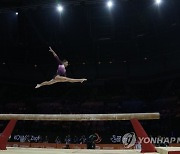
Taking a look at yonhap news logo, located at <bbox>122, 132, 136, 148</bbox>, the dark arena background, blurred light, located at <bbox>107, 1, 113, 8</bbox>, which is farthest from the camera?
the dark arena background

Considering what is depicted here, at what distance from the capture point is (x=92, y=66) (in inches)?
867

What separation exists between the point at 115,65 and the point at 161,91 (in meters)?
3.77

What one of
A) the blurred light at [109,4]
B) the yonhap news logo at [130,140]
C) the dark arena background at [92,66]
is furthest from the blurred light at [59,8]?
the yonhap news logo at [130,140]

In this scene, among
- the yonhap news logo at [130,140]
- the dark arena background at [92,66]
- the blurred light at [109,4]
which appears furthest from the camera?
the dark arena background at [92,66]

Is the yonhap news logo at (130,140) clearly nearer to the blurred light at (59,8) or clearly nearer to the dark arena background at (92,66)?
the dark arena background at (92,66)

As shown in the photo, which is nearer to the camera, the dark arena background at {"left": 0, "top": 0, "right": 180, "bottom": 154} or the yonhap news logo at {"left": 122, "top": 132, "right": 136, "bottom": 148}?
the yonhap news logo at {"left": 122, "top": 132, "right": 136, "bottom": 148}

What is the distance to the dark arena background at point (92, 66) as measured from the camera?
54.6 ft

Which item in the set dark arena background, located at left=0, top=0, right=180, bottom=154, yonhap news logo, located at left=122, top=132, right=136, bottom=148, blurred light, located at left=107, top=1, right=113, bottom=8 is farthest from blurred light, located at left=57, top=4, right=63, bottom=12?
yonhap news logo, located at left=122, top=132, right=136, bottom=148

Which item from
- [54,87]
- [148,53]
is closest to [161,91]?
[148,53]

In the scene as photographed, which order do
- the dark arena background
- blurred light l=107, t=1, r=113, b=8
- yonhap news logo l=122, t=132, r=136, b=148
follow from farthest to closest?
the dark arena background < blurred light l=107, t=1, r=113, b=8 < yonhap news logo l=122, t=132, r=136, b=148

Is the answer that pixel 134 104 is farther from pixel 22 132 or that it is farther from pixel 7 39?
pixel 7 39

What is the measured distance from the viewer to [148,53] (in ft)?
65.9

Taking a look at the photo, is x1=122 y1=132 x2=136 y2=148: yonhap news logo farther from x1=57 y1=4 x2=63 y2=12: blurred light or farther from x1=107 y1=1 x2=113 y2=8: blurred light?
x1=57 y1=4 x2=63 y2=12: blurred light

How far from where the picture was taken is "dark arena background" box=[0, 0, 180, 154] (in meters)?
16.7
